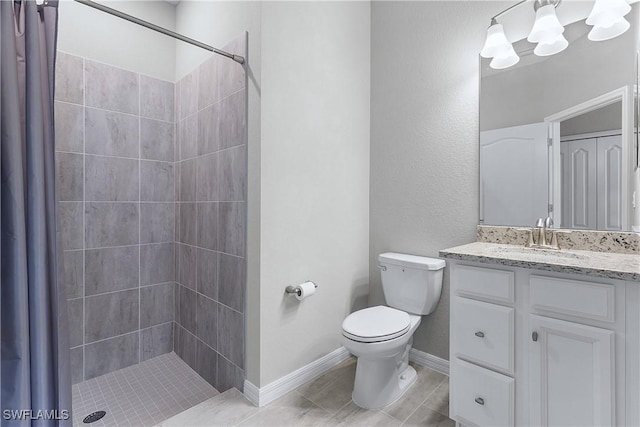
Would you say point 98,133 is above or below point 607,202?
above

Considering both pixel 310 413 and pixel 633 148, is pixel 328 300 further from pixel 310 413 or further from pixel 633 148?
pixel 633 148

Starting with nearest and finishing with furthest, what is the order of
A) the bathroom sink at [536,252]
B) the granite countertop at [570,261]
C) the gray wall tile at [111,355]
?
the granite countertop at [570,261] < the bathroom sink at [536,252] < the gray wall tile at [111,355]

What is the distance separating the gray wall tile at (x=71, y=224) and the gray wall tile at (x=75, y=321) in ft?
1.20

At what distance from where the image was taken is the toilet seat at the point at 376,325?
5.50 feet

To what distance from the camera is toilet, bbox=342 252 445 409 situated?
169 centimetres

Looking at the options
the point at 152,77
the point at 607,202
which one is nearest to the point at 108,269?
the point at 152,77

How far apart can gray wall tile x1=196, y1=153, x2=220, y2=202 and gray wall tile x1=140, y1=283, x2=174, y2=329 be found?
810mm

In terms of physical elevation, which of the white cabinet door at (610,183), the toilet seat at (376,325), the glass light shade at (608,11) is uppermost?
the glass light shade at (608,11)

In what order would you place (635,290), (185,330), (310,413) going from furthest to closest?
(185,330), (310,413), (635,290)

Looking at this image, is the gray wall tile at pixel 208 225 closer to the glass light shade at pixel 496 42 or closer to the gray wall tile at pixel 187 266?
the gray wall tile at pixel 187 266

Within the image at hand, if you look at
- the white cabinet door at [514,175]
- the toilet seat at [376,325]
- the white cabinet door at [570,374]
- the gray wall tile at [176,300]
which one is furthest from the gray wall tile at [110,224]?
the white cabinet door at [570,374]

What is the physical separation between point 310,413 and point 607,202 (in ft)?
5.99

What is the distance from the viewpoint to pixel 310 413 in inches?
68.4

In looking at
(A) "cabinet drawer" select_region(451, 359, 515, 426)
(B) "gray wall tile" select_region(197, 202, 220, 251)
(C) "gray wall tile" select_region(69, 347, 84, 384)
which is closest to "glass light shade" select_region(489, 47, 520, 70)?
(A) "cabinet drawer" select_region(451, 359, 515, 426)
